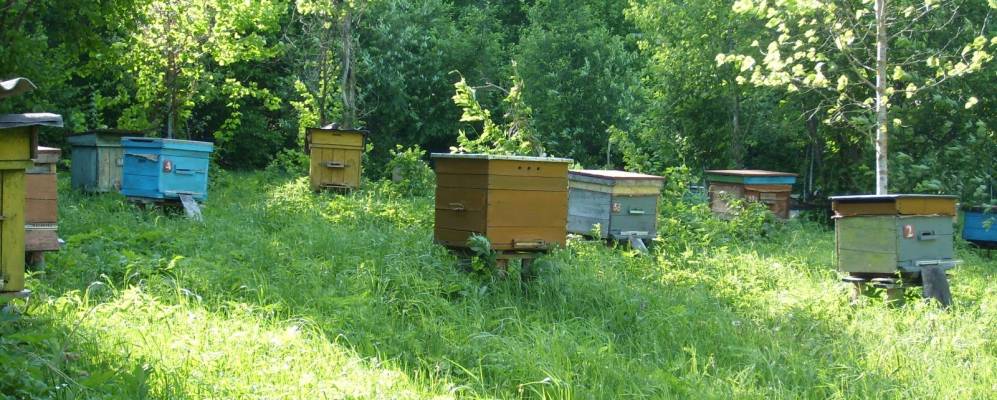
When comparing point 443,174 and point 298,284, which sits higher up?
point 443,174

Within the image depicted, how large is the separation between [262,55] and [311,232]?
9.28 meters

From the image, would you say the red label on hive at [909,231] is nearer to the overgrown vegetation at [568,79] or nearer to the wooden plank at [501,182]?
the overgrown vegetation at [568,79]

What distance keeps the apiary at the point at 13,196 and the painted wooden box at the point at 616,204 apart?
5696 mm

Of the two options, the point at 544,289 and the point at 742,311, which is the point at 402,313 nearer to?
the point at 544,289

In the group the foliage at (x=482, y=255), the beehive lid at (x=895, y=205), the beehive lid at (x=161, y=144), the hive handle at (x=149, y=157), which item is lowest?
the foliage at (x=482, y=255)

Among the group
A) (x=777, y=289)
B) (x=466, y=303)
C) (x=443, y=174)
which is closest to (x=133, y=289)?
(x=466, y=303)

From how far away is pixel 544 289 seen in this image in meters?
6.28

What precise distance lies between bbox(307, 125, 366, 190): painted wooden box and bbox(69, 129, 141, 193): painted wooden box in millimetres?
2486

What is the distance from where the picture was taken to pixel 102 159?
33.9 feet

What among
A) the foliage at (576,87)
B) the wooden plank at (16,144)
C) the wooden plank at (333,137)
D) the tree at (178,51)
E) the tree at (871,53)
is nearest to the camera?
the wooden plank at (16,144)

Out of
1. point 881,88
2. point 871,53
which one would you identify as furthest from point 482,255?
point 871,53

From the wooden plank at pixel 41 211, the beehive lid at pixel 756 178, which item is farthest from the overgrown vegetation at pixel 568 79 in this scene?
the wooden plank at pixel 41 211

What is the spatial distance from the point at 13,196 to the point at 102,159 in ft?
20.9

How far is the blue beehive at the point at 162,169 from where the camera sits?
9.66 meters
